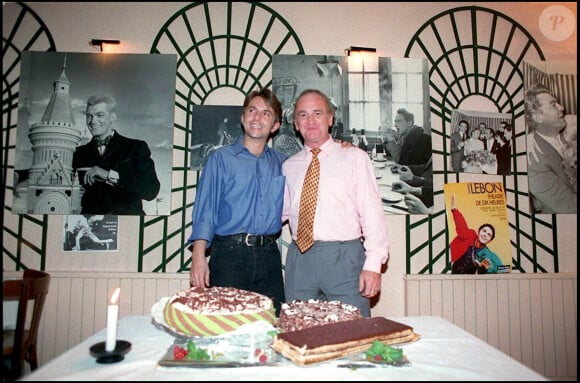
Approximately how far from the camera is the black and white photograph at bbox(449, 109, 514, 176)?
8.73 ft

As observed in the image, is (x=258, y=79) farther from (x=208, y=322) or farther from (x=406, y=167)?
(x=208, y=322)

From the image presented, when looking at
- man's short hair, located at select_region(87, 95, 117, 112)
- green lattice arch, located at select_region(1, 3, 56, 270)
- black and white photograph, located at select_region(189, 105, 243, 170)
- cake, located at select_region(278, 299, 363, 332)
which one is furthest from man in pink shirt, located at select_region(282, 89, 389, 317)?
green lattice arch, located at select_region(1, 3, 56, 270)

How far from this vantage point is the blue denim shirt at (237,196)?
1.95 meters

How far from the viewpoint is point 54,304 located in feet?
8.10

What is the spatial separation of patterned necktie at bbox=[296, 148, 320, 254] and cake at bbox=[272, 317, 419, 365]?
72 centimetres

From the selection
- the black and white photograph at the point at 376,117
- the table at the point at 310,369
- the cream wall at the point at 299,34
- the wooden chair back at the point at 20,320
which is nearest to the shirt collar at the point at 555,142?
the cream wall at the point at 299,34

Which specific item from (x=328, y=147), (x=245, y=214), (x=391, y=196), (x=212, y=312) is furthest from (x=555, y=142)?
(x=212, y=312)

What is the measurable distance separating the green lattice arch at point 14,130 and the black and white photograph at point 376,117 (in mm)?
1720

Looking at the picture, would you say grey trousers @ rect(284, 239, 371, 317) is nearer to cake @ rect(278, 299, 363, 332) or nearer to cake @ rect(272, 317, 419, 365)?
cake @ rect(278, 299, 363, 332)

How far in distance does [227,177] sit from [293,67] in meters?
1.06

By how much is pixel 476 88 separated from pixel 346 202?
1585 mm

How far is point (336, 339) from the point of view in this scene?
3.41ft

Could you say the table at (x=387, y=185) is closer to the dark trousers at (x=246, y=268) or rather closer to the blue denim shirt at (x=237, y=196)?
the blue denim shirt at (x=237, y=196)

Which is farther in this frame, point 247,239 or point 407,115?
point 407,115
